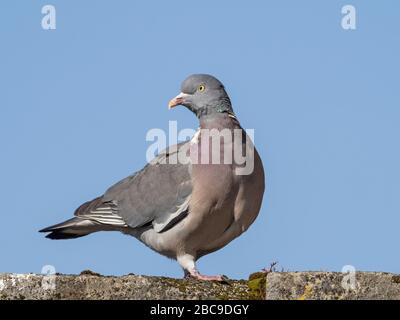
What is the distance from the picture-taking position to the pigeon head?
11.3m

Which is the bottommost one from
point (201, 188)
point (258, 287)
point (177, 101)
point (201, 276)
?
point (201, 276)

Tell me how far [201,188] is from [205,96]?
4.17 feet

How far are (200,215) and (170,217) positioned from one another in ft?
1.79

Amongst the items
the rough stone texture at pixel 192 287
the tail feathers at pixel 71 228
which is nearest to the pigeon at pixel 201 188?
the tail feathers at pixel 71 228

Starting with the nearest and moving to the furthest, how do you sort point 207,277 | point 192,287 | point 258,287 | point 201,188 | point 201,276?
point 192,287 → point 258,287 → point 207,277 → point 201,276 → point 201,188

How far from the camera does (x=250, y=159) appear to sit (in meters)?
10.8

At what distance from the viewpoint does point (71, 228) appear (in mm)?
12438

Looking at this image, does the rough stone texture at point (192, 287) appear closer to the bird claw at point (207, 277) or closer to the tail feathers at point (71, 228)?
the bird claw at point (207, 277)

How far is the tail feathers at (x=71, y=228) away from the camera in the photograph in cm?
1226

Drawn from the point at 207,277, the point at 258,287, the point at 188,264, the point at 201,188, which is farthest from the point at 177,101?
the point at 258,287

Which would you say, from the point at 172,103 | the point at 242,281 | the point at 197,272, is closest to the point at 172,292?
the point at 242,281

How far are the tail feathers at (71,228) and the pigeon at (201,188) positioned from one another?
0.64 metres

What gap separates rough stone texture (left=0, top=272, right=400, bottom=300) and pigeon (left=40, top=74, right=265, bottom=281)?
2354 mm

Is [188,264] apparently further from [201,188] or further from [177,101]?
[177,101]
